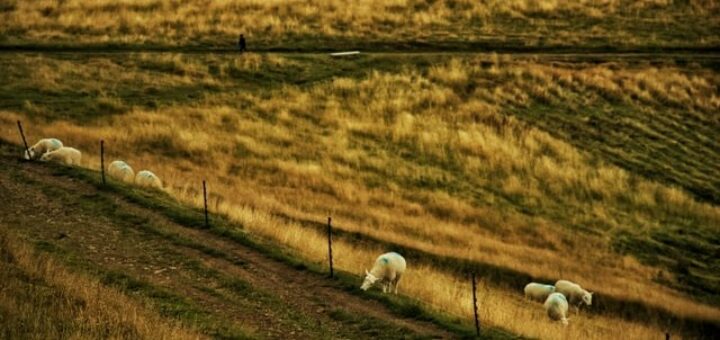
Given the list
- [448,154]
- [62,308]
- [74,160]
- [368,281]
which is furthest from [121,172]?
[448,154]

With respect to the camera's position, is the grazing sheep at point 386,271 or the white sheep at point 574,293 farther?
the white sheep at point 574,293

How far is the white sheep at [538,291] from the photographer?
23578mm

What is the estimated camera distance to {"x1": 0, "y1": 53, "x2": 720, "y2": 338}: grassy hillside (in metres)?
26.3

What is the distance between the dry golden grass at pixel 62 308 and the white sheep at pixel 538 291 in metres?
12.2

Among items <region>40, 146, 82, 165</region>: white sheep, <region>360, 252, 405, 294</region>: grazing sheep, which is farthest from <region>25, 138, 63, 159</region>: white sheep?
<region>360, 252, 405, 294</region>: grazing sheep

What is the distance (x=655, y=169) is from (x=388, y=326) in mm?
26446

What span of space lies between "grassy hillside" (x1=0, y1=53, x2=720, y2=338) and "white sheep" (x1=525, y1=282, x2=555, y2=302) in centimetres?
70

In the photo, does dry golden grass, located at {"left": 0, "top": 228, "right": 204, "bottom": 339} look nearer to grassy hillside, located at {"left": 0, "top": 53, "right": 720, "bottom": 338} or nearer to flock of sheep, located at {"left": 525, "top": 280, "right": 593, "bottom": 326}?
grassy hillside, located at {"left": 0, "top": 53, "right": 720, "bottom": 338}

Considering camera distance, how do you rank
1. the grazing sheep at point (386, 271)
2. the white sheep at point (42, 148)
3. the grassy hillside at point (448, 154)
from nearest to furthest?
1. the grazing sheep at point (386, 271)
2. the grassy hillside at point (448, 154)
3. the white sheep at point (42, 148)

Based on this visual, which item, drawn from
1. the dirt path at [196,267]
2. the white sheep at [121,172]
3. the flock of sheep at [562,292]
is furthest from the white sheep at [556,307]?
the white sheep at [121,172]

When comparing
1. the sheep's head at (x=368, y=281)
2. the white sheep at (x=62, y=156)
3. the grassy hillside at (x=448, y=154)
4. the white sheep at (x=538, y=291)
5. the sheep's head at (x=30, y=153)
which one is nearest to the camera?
the sheep's head at (x=368, y=281)

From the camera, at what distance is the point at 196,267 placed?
19.0 m

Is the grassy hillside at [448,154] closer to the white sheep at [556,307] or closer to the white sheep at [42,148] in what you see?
the white sheep at [556,307]

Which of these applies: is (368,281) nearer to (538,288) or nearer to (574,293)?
(538,288)
